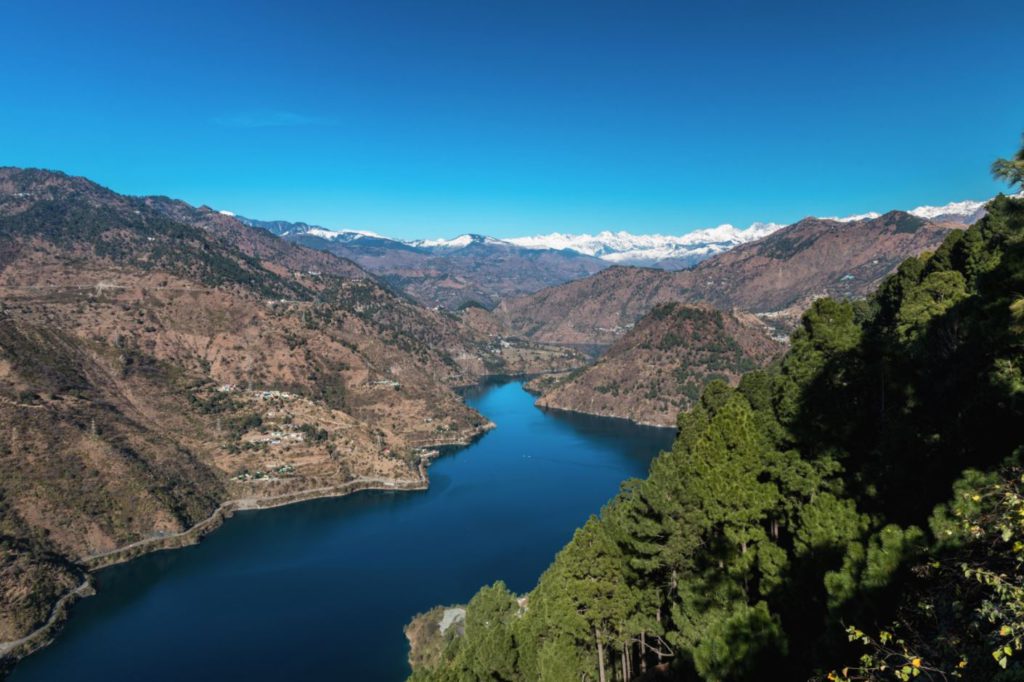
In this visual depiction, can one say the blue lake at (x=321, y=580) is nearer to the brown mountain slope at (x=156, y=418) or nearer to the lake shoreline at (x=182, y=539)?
the lake shoreline at (x=182, y=539)

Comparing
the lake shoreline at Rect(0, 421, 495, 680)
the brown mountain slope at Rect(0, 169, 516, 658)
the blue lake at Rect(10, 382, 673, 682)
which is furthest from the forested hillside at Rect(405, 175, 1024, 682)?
the brown mountain slope at Rect(0, 169, 516, 658)

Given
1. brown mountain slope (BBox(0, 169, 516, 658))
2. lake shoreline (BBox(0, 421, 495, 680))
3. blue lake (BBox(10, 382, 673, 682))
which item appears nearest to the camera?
blue lake (BBox(10, 382, 673, 682))

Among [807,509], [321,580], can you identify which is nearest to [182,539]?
[321,580]

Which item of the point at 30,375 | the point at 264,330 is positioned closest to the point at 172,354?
the point at 264,330

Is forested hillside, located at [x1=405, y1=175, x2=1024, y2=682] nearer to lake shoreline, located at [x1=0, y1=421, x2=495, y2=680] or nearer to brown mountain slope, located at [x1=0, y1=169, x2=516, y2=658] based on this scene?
lake shoreline, located at [x1=0, y1=421, x2=495, y2=680]

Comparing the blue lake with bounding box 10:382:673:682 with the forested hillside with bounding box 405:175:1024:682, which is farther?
the blue lake with bounding box 10:382:673:682

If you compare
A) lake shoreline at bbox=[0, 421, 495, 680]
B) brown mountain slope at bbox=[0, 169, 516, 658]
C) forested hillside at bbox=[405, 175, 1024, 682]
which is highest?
forested hillside at bbox=[405, 175, 1024, 682]
